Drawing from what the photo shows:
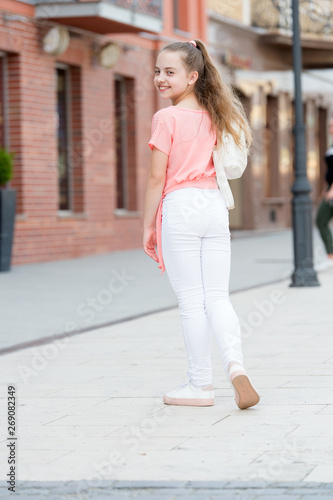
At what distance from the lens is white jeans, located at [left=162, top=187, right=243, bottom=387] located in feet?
19.4

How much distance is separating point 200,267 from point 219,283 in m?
0.12

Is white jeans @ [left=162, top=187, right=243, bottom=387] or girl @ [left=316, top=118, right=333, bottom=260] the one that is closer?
white jeans @ [left=162, top=187, right=243, bottom=387]

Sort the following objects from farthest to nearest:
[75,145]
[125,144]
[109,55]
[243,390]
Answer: [125,144] → [109,55] → [75,145] → [243,390]

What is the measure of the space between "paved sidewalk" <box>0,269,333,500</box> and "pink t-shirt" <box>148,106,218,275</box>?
3.67ft

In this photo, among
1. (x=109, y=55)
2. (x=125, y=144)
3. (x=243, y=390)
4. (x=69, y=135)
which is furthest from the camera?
(x=125, y=144)

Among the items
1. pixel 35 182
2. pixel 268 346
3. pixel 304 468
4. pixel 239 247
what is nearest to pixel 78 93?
pixel 35 182

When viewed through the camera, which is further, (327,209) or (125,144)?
(125,144)

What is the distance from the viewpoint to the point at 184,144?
5922mm

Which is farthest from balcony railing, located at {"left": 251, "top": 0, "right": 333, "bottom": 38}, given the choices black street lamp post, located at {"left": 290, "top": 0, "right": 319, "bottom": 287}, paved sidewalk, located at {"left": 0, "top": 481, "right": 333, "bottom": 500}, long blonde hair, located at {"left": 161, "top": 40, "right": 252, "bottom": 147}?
paved sidewalk, located at {"left": 0, "top": 481, "right": 333, "bottom": 500}

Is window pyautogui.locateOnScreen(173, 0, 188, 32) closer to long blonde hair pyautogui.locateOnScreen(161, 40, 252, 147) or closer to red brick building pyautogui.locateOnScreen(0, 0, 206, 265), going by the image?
red brick building pyautogui.locateOnScreen(0, 0, 206, 265)

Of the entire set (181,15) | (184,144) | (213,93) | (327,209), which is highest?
(181,15)

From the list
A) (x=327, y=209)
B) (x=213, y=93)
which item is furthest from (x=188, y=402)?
(x=327, y=209)

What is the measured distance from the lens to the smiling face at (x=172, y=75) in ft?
19.5

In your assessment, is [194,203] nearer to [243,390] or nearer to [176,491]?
[243,390]
